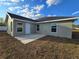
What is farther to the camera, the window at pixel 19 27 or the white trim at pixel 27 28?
the white trim at pixel 27 28

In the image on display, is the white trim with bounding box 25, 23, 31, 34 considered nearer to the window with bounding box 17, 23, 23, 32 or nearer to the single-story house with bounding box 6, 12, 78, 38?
the single-story house with bounding box 6, 12, 78, 38

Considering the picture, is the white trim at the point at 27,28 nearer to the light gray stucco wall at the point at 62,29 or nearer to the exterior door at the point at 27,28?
the exterior door at the point at 27,28

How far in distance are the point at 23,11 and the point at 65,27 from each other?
3645cm

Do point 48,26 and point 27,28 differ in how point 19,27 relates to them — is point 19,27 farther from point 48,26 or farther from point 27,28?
point 48,26

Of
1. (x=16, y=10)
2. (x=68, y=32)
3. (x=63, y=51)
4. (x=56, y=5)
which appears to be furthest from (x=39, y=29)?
(x=16, y=10)

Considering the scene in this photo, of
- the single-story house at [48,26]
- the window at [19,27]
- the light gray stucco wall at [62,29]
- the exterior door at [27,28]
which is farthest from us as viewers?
the exterior door at [27,28]

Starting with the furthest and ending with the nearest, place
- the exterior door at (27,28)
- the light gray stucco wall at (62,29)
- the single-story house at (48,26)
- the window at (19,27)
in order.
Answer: the exterior door at (27,28)
the window at (19,27)
the light gray stucco wall at (62,29)
the single-story house at (48,26)

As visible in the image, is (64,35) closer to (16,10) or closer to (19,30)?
(19,30)

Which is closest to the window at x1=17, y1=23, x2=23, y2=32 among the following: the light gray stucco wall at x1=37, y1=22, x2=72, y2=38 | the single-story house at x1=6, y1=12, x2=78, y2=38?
the single-story house at x1=6, y1=12, x2=78, y2=38

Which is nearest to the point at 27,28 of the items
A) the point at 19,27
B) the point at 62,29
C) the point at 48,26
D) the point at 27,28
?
the point at 27,28

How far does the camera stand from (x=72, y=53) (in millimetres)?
10047

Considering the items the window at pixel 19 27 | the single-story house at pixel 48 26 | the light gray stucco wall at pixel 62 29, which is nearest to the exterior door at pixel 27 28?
the single-story house at pixel 48 26

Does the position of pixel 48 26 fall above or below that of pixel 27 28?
above

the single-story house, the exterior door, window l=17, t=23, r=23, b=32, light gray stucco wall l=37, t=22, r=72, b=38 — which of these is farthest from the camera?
the exterior door
